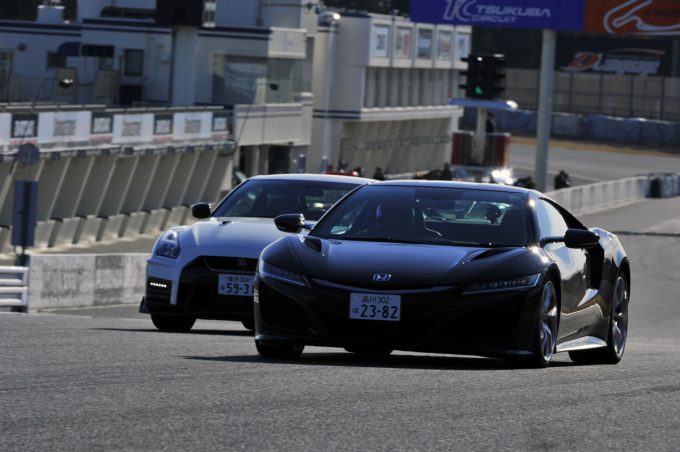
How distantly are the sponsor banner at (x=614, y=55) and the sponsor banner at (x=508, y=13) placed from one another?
61185 mm

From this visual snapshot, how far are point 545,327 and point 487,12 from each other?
145 ft

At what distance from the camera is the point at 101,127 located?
149ft

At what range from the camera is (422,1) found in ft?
183

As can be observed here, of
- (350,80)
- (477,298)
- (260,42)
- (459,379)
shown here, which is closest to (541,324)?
(477,298)

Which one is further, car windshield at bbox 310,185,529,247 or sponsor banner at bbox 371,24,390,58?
sponsor banner at bbox 371,24,390,58

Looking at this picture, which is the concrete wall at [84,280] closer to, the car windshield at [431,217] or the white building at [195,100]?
the white building at [195,100]

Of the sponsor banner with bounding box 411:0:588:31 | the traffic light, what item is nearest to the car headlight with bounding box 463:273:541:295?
the traffic light

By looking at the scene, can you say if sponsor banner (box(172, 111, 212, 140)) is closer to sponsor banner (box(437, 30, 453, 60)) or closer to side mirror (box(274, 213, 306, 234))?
sponsor banner (box(437, 30, 453, 60))

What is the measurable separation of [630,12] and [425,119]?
35928 millimetres

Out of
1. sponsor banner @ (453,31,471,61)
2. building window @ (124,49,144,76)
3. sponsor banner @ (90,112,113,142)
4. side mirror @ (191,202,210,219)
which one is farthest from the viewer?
sponsor banner @ (453,31,471,61)

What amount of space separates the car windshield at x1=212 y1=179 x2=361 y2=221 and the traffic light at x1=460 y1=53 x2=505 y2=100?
2889 centimetres

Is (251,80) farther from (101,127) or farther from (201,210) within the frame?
(201,210)

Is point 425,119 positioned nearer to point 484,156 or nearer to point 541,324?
point 484,156

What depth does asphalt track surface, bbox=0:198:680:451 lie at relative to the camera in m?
7.05
